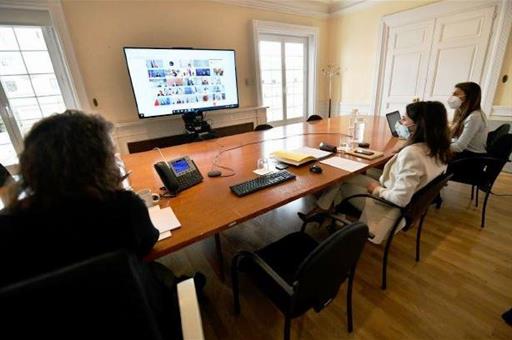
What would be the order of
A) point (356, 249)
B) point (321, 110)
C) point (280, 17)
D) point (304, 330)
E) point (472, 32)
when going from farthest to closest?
point (321, 110) < point (280, 17) < point (472, 32) < point (304, 330) < point (356, 249)

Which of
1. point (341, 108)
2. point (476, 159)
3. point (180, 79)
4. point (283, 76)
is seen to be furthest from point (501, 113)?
point (180, 79)

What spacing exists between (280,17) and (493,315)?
456cm

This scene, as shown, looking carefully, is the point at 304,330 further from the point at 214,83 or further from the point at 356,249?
the point at 214,83

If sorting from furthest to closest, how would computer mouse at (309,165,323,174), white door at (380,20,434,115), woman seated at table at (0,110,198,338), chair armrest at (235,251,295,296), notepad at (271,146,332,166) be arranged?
white door at (380,20,434,115) < notepad at (271,146,332,166) < computer mouse at (309,165,323,174) < chair armrest at (235,251,295,296) < woman seated at table at (0,110,198,338)

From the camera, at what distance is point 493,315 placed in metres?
1.31

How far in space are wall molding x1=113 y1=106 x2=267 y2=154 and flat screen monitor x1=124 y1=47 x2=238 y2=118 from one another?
0.21 metres

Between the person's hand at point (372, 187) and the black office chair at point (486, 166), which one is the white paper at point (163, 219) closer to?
the person's hand at point (372, 187)

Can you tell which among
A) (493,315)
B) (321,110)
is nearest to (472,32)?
(321,110)

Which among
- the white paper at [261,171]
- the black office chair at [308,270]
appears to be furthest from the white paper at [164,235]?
the white paper at [261,171]

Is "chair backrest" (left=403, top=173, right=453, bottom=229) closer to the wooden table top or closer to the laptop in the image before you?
the wooden table top

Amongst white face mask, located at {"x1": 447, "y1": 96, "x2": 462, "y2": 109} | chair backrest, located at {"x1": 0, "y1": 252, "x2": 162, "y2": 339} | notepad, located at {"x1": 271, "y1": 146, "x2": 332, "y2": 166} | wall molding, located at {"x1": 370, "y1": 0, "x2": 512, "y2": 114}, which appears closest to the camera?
chair backrest, located at {"x1": 0, "y1": 252, "x2": 162, "y2": 339}

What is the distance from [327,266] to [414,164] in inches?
35.2

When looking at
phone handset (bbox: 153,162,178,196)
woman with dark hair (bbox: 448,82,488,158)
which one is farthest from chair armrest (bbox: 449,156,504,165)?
phone handset (bbox: 153,162,178,196)

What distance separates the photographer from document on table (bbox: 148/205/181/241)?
1.00 m
